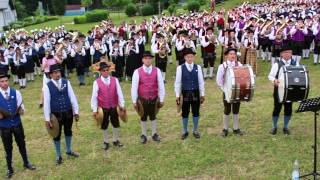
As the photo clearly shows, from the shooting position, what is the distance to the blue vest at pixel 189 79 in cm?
936

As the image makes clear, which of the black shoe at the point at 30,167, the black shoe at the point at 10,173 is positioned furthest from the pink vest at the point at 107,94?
the black shoe at the point at 10,173

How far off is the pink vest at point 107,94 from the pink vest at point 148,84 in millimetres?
612

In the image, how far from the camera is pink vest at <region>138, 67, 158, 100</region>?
9.27 metres

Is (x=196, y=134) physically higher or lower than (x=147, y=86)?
lower

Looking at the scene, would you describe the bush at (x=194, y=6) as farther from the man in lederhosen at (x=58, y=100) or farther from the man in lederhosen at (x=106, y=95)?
the man in lederhosen at (x=58, y=100)

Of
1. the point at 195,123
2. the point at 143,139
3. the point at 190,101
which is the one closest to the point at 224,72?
the point at 190,101

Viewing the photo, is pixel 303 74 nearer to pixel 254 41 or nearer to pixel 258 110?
pixel 258 110

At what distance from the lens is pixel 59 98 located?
27.8 feet

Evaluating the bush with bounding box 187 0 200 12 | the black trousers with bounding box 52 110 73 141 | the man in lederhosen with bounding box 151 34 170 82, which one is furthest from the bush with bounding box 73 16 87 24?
the black trousers with bounding box 52 110 73 141

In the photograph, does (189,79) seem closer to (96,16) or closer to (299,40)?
(299,40)

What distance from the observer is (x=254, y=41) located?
53.8ft

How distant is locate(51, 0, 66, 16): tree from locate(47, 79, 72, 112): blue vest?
65691 mm

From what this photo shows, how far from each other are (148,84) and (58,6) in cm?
6566

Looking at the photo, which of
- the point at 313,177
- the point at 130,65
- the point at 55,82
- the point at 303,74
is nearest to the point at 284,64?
the point at 303,74
